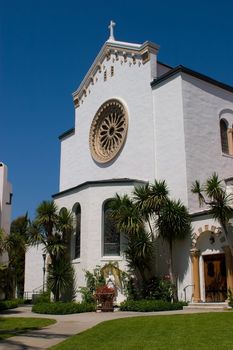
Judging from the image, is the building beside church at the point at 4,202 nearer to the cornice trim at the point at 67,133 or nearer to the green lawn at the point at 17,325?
the cornice trim at the point at 67,133

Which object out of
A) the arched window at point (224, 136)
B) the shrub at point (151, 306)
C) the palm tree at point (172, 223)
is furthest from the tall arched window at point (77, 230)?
the arched window at point (224, 136)

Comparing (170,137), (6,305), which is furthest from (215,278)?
(6,305)

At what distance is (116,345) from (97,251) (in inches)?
607

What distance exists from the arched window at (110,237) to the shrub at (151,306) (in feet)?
14.5

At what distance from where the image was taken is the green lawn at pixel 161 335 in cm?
1110

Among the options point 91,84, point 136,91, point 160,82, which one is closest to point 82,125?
point 91,84

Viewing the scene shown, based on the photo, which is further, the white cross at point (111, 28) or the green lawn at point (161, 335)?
the white cross at point (111, 28)

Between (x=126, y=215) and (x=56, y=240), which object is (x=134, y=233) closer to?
(x=126, y=215)

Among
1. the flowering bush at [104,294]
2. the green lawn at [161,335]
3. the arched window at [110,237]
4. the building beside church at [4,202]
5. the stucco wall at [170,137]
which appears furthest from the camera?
the building beside church at [4,202]

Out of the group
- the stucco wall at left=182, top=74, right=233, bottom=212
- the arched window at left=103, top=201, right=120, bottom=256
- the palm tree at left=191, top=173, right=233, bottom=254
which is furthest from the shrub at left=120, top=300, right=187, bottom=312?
the stucco wall at left=182, top=74, right=233, bottom=212

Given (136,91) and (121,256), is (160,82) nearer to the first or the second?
(136,91)

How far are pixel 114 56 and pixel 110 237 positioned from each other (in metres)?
14.6

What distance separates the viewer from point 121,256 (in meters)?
26.4

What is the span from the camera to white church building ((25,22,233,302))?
947 inches
